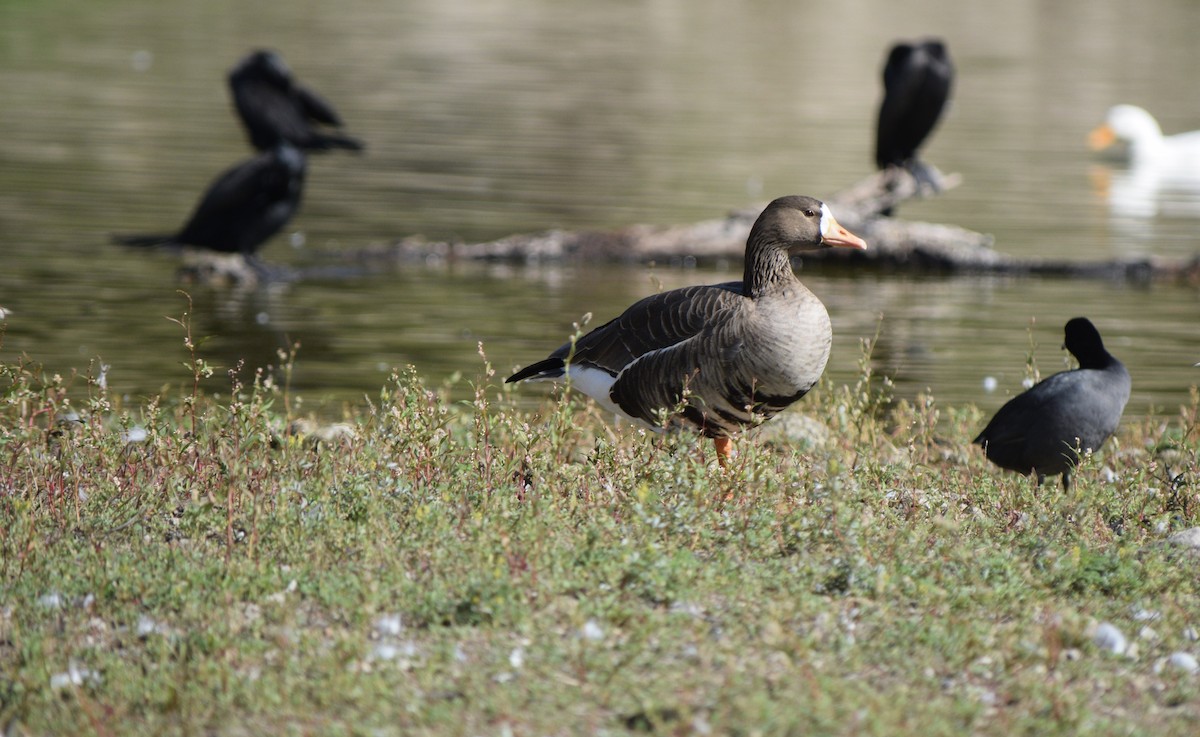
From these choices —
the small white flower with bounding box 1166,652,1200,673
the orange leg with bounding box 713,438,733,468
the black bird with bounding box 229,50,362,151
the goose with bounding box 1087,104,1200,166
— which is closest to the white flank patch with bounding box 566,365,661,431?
the orange leg with bounding box 713,438,733,468

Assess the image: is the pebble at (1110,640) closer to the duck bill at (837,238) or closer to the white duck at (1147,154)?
the duck bill at (837,238)

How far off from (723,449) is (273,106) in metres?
9.07

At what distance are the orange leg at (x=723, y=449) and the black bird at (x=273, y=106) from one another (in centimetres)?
845

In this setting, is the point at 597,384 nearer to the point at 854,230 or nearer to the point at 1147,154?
the point at 854,230

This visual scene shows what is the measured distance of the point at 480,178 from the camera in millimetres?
20672

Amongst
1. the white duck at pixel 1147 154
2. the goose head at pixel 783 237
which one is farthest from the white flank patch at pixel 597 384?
the white duck at pixel 1147 154

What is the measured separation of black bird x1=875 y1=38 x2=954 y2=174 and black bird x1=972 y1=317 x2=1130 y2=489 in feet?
32.0

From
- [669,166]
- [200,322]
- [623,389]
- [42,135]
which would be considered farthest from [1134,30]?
[623,389]

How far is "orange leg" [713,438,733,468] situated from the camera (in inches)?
269

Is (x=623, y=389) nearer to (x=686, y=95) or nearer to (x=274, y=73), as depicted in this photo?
(x=274, y=73)

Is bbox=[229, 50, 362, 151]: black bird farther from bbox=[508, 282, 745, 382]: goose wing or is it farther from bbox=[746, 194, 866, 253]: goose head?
bbox=[746, 194, 866, 253]: goose head

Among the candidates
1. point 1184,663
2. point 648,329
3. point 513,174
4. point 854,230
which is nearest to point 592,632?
point 1184,663

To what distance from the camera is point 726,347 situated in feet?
22.1

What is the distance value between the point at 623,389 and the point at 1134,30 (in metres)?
48.2
